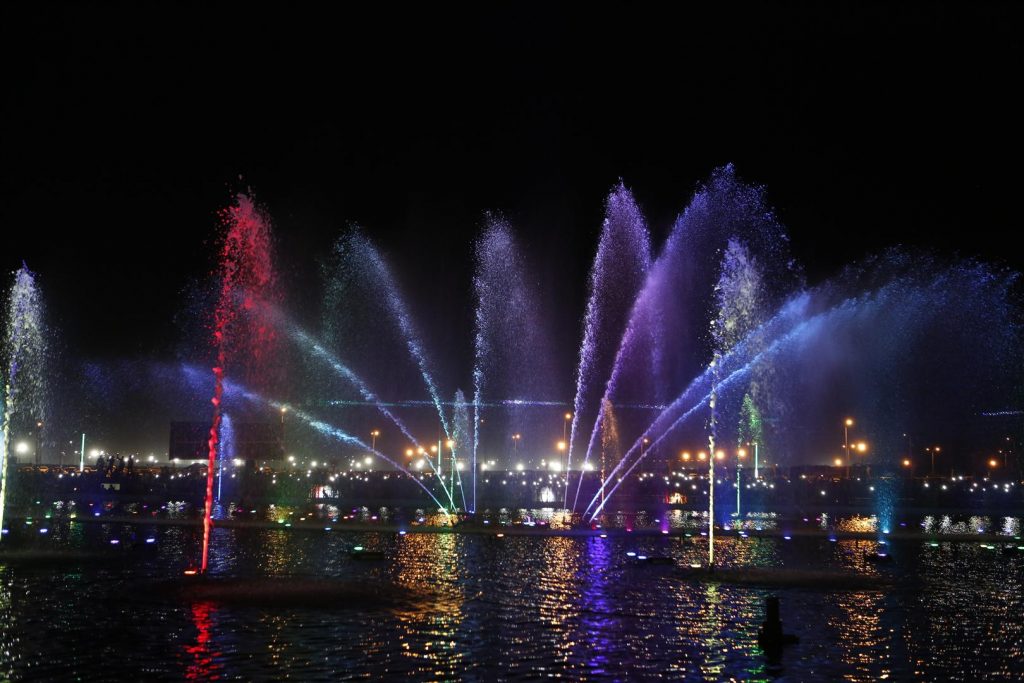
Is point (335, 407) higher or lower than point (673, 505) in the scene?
higher

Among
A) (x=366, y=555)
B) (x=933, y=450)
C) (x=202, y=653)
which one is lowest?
(x=202, y=653)

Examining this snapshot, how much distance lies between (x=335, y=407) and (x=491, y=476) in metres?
50.3

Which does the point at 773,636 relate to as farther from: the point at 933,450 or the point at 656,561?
the point at 933,450

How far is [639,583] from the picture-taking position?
25047mm

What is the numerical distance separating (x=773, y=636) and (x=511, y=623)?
A: 5.00m

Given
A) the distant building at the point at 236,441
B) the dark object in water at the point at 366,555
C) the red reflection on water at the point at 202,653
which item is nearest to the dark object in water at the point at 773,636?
the red reflection on water at the point at 202,653

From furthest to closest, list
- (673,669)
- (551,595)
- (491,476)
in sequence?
(491,476)
(551,595)
(673,669)

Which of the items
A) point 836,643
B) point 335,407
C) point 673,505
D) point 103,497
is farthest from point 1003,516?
point 335,407

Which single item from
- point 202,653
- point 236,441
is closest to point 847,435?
point 236,441

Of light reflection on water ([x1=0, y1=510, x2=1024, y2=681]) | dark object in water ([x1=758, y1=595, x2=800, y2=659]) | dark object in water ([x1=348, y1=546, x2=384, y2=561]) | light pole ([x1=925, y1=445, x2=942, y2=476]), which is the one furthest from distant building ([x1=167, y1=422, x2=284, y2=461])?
light pole ([x1=925, y1=445, x2=942, y2=476])

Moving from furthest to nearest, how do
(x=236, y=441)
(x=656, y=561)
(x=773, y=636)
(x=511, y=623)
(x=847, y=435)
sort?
(x=847, y=435), (x=236, y=441), (x=656, y=561), (x=511, y=623), (x=773, y=636)

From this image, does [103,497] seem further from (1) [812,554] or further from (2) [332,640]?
(2) [332,640]

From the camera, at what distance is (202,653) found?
15.9 m

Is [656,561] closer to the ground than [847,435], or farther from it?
closer to the ground
